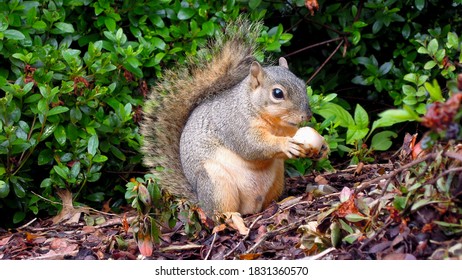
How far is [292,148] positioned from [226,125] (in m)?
0.44

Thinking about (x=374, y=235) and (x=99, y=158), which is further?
(x=99, y=158)

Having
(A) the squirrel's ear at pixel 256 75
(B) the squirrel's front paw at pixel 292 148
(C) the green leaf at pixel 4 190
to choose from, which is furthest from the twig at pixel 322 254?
(C) the green leaf at pixel 4 190

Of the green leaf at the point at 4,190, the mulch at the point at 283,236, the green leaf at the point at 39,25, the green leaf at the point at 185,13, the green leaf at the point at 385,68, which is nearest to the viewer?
the mulch at the point at 283,236

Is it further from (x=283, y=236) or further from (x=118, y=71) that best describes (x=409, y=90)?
(x=118, y=71)

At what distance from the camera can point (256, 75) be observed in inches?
158

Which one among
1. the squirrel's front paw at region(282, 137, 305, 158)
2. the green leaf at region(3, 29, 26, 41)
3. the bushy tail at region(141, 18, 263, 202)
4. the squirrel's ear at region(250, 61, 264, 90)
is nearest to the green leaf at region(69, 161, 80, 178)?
the bushy tail at region(141, 18, 263, 202)

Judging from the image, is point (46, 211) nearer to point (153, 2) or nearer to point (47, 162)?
point (47, 162)

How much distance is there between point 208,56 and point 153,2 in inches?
21.0

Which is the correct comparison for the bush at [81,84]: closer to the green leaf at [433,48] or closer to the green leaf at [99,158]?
the green leaf at [99,158]

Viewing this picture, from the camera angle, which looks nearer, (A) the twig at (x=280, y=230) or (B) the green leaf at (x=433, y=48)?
(A) the twig at (x=280, y=230)

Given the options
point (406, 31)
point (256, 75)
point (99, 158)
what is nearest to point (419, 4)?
point (406, 31)

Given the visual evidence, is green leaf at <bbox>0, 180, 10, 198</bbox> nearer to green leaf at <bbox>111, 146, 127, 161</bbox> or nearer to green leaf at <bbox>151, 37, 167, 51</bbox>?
green leaf at <bbox>111, 146, 127, 161</bbox>

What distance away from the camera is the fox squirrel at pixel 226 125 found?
394cm

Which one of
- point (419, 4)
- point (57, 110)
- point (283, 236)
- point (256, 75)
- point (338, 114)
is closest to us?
point (283, 236)
